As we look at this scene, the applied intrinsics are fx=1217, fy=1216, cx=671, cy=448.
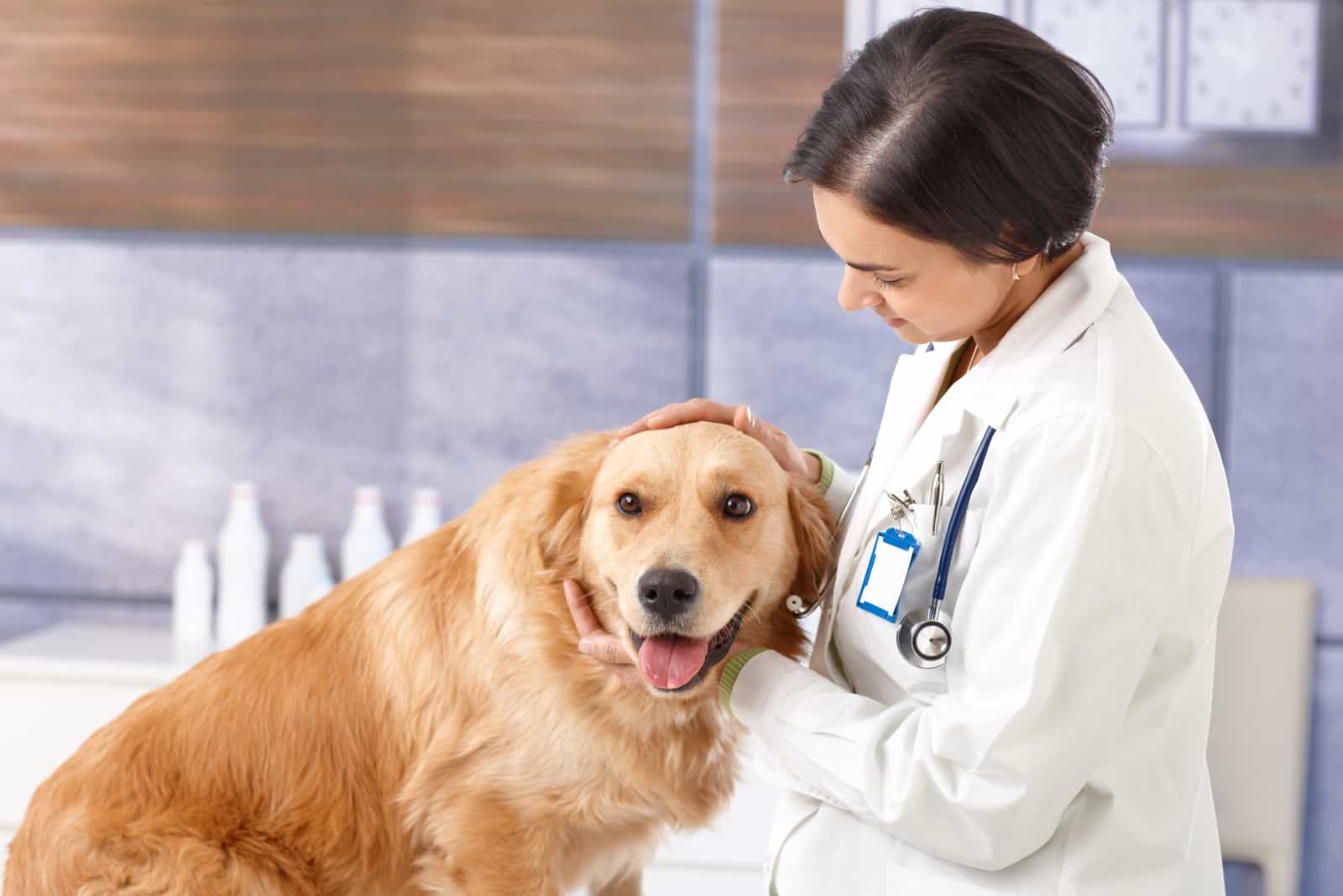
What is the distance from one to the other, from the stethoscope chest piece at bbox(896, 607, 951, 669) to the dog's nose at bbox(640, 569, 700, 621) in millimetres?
263

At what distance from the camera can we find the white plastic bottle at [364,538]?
2885mm

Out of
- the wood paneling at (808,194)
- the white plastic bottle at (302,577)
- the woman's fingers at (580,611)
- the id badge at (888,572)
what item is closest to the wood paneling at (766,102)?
the wood paneling at (808,194)

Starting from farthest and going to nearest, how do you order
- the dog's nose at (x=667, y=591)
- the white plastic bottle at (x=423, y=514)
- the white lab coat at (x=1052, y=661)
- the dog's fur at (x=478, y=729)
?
the white plastic bottle at (x=423, y=514) < the dog's fur at (x=478, y=729) < the dog's nose at (x=667, y=591) < the white lab coat at (x=1052, y=661)

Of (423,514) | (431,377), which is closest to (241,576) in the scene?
(423,514)

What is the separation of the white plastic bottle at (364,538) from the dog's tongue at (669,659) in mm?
1617

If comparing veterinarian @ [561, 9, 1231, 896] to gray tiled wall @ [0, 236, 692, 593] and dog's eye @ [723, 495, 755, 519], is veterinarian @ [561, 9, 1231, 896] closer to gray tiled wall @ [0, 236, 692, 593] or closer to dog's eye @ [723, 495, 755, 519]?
dog's eye @ [723, 495, 755, 519]

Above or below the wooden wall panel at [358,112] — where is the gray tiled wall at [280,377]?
below

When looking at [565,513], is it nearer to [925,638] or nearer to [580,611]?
[580,611]

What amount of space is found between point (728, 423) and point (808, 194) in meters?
1.41

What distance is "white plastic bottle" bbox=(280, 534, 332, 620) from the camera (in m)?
2.88

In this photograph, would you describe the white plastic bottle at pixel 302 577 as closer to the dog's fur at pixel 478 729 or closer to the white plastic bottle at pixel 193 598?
the white plastic bottle at pixel 193 598

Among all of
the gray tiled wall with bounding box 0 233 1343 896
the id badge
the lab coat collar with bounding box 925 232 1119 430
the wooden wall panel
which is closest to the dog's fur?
the id badge

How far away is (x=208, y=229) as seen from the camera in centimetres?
299

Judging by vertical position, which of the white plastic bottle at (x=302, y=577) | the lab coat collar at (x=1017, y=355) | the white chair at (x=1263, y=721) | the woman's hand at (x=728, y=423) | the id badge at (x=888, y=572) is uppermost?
the lab coat collar at (x=1017, y=355)
